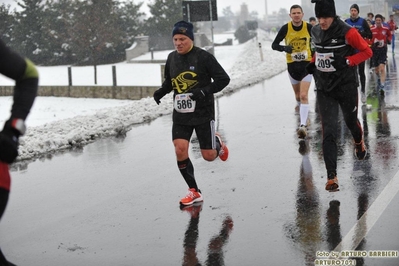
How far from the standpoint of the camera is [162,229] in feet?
19.8

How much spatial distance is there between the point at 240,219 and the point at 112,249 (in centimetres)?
125

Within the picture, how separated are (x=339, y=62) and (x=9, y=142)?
4356 mm

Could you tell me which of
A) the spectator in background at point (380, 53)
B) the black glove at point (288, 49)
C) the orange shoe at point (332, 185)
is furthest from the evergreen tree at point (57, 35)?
the orange shoe at point (332, 185)

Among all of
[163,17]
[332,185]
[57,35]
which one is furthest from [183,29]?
[163,17]

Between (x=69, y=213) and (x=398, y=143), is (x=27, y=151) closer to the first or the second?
(x=69, y=213)

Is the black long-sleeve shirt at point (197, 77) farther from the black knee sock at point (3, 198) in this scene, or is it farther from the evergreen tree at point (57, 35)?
the evergreen tree at point (57, 35)

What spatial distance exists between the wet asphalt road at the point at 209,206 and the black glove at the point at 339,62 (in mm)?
1211

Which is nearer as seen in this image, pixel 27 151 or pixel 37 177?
pixel 37 177

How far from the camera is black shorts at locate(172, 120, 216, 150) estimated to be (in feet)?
22.8

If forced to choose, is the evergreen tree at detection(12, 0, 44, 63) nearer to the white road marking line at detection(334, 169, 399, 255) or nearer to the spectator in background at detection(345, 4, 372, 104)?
the spectator in background at detection(345, 4, 372, 104)

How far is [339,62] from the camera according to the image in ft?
23.3

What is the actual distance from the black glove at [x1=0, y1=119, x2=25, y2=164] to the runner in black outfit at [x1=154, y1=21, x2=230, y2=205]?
3267 millimetres

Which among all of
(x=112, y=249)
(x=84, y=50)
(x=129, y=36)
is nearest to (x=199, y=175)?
(x=112, y=249)

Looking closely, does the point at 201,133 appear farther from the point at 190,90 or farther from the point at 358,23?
the point at 358,23
